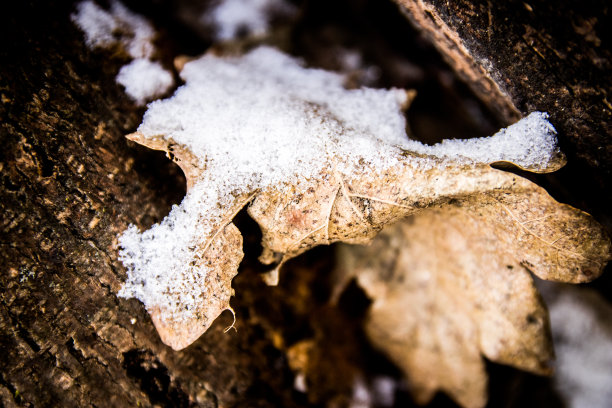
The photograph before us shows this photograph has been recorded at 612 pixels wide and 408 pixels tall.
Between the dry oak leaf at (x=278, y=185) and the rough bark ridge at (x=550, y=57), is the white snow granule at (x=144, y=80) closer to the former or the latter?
the dry oak leaf at (x=278, y=185)

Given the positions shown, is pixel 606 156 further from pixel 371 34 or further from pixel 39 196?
pixel 39 196

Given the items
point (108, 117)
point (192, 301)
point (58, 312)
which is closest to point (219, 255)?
point (192, 301)

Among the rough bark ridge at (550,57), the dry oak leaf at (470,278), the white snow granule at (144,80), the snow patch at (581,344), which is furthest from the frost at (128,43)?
the snow patch at (581,344)

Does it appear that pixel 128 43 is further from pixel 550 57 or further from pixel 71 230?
pixel 550 57

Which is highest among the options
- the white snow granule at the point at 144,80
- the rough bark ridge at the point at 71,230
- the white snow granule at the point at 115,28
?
the white snow granule at the point at 115,28

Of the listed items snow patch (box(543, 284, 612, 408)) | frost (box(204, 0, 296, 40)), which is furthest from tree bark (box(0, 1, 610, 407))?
snow patch (box(543, 284, 612, 408))

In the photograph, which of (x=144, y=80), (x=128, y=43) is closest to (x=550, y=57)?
(x=144, y=80)
